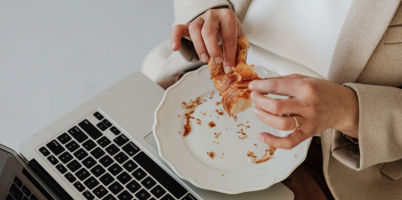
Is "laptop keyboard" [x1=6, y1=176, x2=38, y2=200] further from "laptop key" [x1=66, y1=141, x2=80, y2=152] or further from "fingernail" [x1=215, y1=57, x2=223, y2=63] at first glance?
"fingernail" [x1=215, y1=57, x2=223, y2=63]

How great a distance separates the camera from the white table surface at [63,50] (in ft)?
6.53

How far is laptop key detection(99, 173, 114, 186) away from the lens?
2.98 feet

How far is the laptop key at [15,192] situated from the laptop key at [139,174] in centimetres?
27

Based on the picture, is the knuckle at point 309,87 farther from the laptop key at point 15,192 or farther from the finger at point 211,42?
the laptop key at point 15,192

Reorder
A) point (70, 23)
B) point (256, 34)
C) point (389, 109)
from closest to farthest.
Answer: point (389, 109)
point (256, 34)
point (70, 23)

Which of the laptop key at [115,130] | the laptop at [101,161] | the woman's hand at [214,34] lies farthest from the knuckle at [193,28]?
the laptop key at [115,130]

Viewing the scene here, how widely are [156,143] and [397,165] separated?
69 cm

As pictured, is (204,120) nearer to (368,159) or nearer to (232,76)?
(232,76)

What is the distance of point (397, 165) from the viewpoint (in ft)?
3.44

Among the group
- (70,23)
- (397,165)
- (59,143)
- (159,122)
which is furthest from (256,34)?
(70,23)

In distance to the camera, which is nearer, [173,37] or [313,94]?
[313,94]

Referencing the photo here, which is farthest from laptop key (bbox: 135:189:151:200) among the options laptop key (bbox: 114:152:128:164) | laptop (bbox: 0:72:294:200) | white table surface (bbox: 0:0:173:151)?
white table surface (bbox: 0:0:173:151)

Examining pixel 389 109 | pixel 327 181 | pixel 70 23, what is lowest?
pixel 327 181

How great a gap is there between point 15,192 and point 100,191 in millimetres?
203
